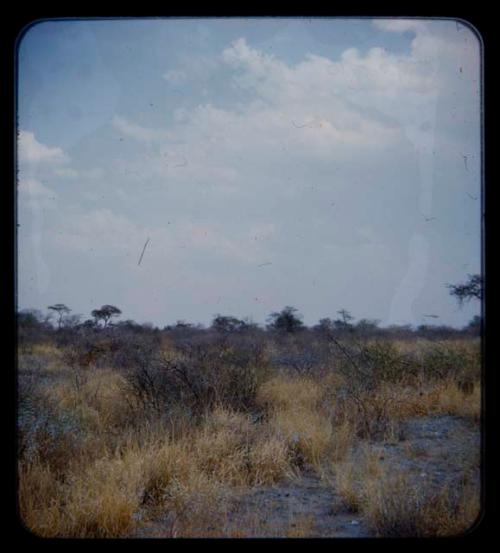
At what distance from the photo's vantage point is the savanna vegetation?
314cm

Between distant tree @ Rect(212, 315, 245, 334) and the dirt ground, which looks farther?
distant tree @ Rect(212, 315, 245, 334)

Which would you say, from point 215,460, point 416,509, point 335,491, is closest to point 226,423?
point 215,460

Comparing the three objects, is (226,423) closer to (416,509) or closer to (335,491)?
(335,491)

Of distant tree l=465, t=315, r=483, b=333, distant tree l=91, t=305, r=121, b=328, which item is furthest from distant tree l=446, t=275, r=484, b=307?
distant tree l=91, t=305, r=121, b=328

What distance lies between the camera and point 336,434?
4.55m

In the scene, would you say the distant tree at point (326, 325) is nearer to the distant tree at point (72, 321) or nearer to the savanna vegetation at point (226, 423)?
the savanna vegetation at point (226, 423)

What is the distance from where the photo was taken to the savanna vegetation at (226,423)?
314cm

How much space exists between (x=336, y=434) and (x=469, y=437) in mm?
1535

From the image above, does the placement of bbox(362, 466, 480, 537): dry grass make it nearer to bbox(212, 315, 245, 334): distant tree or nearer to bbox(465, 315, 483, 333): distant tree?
bbox(465, 315, 483, 333): distant tree

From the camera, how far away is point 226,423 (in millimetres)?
4914

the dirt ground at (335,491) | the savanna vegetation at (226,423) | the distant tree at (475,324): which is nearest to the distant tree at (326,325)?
the savanna vegetation at (226,423)

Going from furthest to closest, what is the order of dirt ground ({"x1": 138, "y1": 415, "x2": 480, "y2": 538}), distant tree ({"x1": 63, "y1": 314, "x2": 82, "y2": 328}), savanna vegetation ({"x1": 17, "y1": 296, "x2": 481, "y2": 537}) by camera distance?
distant tree ({"x1": 63, "y1": 314, "x2": 82, "y2": 328}) < savanna vegetation ({"x1": 17, "y1": 296, "x2": 481, "y2": 537}) < dirt ground ({"x1": 138, "y1": 415, "x2": 480, "y2": 538})
